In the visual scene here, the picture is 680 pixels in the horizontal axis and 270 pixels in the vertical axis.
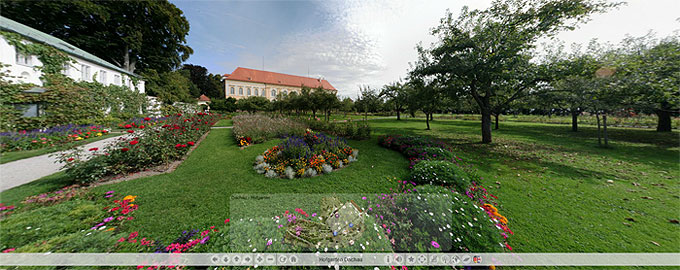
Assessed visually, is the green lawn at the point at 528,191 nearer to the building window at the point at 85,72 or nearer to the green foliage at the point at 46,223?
the green foliage at the point at 46,223

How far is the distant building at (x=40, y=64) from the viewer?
344 inches

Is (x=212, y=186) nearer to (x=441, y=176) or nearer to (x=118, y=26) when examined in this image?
(x=441, y=176)

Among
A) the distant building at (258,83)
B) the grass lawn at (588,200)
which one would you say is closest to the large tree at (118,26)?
the distant building at (258,83)

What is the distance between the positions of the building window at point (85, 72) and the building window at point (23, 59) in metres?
4.57

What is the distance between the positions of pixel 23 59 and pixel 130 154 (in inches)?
514

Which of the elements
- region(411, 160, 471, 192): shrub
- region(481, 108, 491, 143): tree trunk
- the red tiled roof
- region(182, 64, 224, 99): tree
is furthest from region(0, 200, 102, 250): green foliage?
region(182, 64, 224, 99): tree

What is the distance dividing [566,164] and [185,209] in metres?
10.5

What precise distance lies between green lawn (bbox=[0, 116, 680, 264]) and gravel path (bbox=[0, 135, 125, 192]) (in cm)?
45

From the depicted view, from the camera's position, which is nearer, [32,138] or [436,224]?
[436,224]

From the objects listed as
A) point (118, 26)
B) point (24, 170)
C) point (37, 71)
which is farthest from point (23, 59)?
point (118, 26)

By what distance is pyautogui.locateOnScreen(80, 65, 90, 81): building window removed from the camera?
1341cm

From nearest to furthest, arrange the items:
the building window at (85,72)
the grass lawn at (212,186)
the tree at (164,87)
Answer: the grass lawn at (212,186), the building window at (85,72), the tree at (164,87)

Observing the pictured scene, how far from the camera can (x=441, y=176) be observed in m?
3.54

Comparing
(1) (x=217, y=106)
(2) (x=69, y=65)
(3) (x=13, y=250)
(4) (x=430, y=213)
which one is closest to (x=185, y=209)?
(3) (x=13, y=250)
